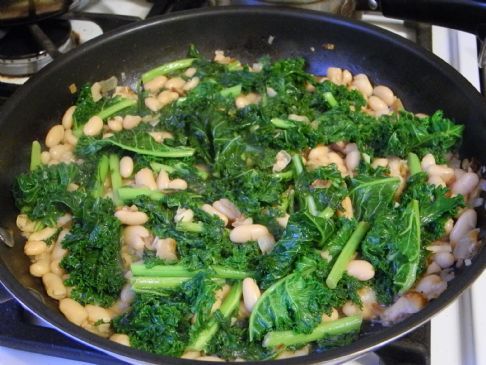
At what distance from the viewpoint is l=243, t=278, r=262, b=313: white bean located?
113cm

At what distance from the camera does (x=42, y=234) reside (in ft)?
4.26

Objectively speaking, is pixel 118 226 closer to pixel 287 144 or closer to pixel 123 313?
pixel 123 313

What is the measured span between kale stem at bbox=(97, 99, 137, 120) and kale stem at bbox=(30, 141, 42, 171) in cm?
20

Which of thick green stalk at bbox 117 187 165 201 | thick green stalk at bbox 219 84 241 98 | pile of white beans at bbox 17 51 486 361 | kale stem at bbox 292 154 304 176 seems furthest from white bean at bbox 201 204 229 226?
thick green stalk at bbox 219 84 241 98

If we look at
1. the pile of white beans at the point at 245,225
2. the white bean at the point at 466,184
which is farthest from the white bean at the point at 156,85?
the white bean at the point at 466,184

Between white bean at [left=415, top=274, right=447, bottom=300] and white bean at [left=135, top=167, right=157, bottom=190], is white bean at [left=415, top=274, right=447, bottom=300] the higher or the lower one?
the lower one

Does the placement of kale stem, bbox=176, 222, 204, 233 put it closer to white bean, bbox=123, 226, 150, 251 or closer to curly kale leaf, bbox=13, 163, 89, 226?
white bean, bbox=123, 226, 150, 251

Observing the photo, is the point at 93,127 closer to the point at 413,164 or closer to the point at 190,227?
the point at 190,227

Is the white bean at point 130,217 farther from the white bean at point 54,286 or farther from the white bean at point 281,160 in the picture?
the white bean at point 281,160

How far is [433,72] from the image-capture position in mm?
1509

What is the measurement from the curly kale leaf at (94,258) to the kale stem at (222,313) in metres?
0.21

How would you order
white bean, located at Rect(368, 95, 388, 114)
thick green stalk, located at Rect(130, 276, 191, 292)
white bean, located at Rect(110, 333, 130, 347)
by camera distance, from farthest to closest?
white bean, located at Rect(368, 95, 388, 114), thick green stalk, located at Rect(130, 276, 191, 292), white bean, located at Rect(110, 333, 130, 347)

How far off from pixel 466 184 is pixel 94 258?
84 centimetres

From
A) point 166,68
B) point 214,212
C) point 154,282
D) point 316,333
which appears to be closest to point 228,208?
point 214,212
